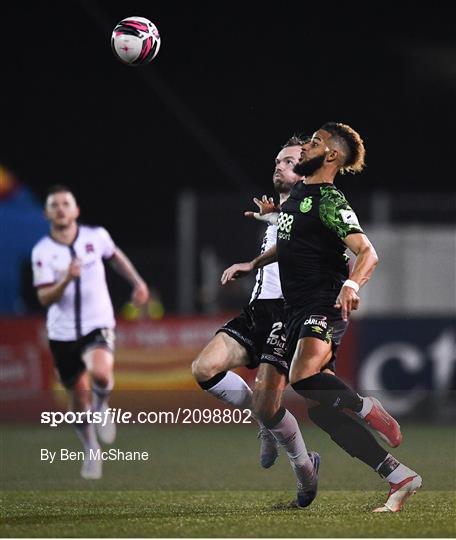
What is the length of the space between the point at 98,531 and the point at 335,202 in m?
2.23

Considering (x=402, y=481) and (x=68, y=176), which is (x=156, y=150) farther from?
(x=402, y=481)

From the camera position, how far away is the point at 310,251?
7.41 meters

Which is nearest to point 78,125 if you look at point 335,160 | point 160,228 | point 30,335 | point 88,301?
point 160,228

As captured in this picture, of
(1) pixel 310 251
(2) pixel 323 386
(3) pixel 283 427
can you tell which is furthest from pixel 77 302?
(2) pixel 323 386

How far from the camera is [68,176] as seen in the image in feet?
109

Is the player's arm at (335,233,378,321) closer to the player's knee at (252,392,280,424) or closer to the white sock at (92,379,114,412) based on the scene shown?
the player's knee at (252,392,280,424)

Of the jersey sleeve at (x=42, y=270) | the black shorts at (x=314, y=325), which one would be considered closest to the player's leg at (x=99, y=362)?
the jersey sleeve at (x=42, y=270)

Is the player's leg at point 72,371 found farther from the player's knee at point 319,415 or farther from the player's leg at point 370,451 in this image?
the player's leg at point 370,451

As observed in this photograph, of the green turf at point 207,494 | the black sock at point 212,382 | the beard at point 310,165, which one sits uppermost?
the beard at point 310,165

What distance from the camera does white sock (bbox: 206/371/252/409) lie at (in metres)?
8.09

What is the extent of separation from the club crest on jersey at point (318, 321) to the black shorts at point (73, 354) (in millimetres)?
3309

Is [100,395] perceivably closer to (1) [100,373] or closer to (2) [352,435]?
(1) [100,373]

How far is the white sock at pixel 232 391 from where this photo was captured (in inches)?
318

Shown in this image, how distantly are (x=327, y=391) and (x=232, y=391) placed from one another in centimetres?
110
